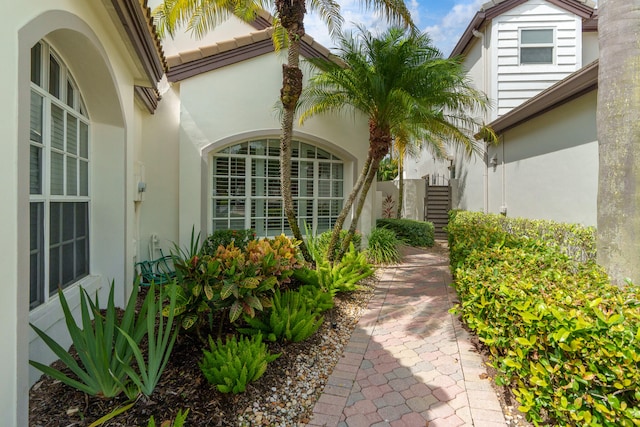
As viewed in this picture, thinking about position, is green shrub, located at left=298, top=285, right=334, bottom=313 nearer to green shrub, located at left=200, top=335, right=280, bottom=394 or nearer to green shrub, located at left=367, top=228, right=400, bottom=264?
green shrub, located at left=200, top=335, right=280, bottom=394

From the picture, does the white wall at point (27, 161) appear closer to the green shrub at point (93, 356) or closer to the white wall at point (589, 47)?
the green shrub at point (93, 356)

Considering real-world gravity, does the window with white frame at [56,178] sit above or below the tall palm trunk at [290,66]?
below

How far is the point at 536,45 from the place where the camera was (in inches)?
464

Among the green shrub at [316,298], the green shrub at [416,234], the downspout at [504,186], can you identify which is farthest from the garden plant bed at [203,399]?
the green shrub at [416,234]

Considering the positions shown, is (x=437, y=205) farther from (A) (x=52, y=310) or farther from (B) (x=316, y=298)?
(A) (x=52, y=310)

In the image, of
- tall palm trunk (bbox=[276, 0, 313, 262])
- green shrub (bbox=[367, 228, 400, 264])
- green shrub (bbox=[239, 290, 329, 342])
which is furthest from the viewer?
green shrub (bbox=[367, 228, 400, 264])

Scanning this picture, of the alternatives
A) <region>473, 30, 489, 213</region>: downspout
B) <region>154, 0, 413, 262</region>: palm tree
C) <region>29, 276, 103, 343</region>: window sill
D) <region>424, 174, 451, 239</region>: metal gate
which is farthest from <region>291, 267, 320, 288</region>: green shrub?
<region>424, 174, 451, 239</region>: metal gate

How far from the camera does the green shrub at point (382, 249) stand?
32.7 feet

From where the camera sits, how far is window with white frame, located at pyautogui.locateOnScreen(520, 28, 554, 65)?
1173 centimetres

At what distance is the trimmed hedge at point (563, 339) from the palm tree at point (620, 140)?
13.4 inches

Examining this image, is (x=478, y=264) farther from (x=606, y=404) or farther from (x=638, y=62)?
(x=638, y=62)

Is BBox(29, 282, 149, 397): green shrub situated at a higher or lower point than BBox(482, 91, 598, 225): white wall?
lower

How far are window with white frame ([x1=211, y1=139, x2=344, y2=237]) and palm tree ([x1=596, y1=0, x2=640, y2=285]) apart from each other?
6.81 metres

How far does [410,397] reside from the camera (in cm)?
353
